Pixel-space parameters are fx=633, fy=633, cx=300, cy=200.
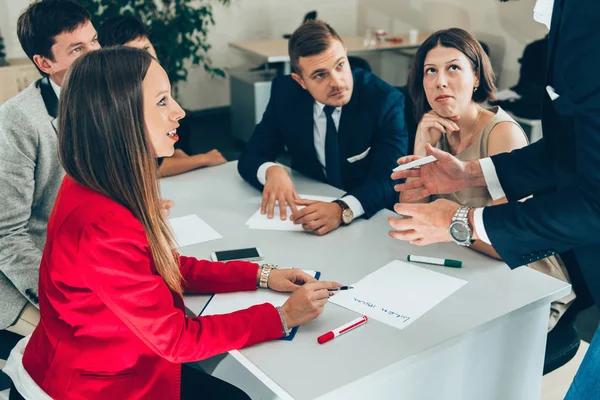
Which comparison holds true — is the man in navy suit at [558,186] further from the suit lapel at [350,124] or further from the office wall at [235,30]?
the office wall at [235,30]

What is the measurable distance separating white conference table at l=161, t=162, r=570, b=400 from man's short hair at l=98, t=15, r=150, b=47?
1.03 meters

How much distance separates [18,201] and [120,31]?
1.09m

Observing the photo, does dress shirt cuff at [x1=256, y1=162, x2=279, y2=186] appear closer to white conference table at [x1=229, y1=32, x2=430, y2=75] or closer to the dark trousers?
the dark trousers

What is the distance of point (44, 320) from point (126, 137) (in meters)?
0.43

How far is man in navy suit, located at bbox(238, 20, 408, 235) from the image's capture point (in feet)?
7.62

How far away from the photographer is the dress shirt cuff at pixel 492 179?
5.15 feet

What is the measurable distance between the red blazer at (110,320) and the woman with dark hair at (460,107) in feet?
2.97

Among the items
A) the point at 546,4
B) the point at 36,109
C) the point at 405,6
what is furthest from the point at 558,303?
the point at 405,6

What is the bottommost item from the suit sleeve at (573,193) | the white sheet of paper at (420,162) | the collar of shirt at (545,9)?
the white sheet of paper at (420,162)

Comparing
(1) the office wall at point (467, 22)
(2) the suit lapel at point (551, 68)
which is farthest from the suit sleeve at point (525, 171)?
(1) the office wall at point (467, 22)

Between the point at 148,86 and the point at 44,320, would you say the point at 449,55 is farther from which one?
the point at 44,320

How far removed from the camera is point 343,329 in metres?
1.37

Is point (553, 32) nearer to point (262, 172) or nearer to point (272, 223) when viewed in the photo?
point (272, 223)

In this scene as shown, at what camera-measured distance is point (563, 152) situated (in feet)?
4.27
